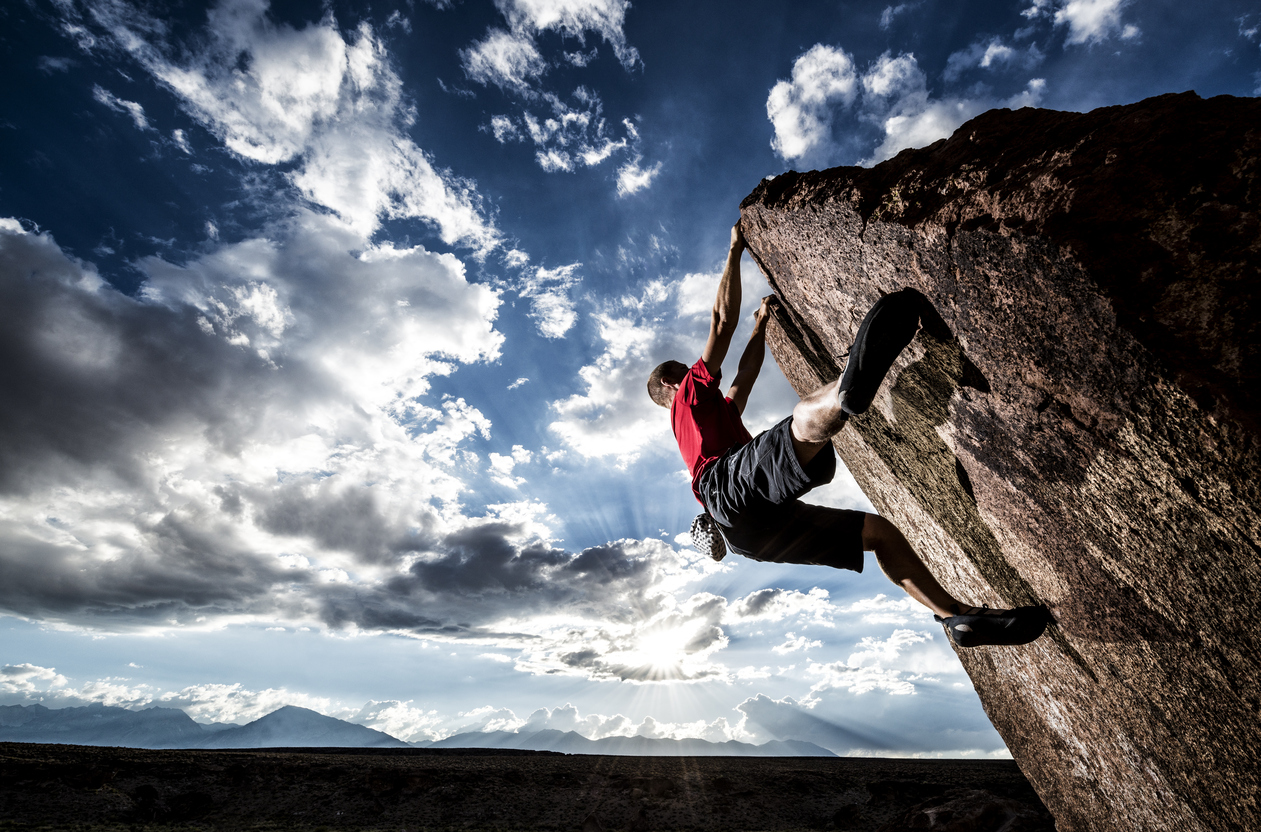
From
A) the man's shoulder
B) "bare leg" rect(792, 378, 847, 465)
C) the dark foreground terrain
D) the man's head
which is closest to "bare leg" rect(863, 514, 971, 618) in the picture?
"bare leg" rect(792, 378, 847, 465)

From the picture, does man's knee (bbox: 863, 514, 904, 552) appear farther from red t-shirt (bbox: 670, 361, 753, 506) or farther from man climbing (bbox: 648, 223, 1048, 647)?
red t-shirt (bbox: 670, 361, 753, 506)

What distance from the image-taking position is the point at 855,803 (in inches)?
1185

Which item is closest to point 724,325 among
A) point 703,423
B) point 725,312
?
point 725,312

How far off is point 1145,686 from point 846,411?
8.49 feet

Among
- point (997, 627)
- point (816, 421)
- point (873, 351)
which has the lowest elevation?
point (997, 627)

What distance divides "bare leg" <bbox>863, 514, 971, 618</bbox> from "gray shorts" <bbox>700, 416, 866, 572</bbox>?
0.28 feet

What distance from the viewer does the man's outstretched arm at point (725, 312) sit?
14.3 ft

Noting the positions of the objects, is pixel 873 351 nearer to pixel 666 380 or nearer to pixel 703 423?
pixel 703 423

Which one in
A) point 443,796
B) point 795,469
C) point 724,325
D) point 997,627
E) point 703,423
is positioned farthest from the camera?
point 443,796

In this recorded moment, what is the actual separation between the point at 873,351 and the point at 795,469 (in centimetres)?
77

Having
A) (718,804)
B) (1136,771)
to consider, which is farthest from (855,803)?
(1136,771)

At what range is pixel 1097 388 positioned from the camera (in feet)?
7.12

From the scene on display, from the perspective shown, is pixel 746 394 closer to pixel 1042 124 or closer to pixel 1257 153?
pixel 1042 124

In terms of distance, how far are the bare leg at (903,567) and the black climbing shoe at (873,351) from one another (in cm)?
162
